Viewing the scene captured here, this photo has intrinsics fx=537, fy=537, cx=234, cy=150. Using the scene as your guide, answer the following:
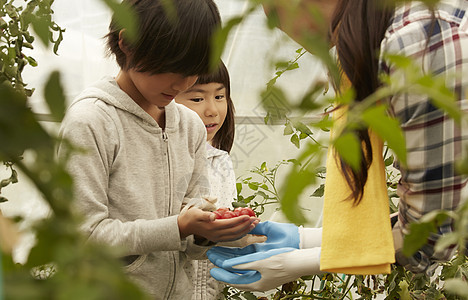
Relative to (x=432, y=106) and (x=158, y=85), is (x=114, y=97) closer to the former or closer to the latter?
(x=158, y=85)

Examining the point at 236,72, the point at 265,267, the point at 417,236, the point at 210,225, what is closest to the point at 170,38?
the point at 210,225

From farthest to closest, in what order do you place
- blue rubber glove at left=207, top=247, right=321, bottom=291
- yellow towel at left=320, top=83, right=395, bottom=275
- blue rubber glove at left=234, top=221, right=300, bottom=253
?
blue rubber glove at left=234, top=221, right=300, bottom=253
blue rubber glove at left=207, top=247, right=321, bottom=291
yellow towel at left=320, top=83, right=395, bottom=275

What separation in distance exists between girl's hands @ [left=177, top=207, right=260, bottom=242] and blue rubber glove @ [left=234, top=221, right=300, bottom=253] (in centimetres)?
14

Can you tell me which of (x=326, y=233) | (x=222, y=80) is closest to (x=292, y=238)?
(x=326, y=233)

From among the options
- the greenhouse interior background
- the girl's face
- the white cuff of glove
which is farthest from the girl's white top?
the greenhouse interior background

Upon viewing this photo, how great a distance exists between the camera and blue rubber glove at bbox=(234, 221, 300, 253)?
135cm

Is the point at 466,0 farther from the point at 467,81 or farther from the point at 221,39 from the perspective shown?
the point at 221,39

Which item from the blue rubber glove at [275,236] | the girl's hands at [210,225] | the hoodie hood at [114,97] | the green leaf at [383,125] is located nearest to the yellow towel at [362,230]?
the girl's hands at [210,225]

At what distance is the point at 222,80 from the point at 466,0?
1.28m

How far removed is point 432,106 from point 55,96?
2.39 ft

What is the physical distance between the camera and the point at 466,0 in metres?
0.85

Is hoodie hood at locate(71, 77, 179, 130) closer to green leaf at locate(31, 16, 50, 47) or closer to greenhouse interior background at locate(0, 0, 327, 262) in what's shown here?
greenhouse interior background at locate(0, 0, 327, 262)

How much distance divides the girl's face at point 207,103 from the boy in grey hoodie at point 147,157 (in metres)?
0.66

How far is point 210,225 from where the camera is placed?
→ 1167 mm
